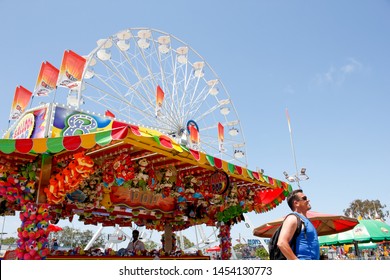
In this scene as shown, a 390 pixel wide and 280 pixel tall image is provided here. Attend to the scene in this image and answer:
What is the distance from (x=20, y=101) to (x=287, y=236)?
9.25 meters

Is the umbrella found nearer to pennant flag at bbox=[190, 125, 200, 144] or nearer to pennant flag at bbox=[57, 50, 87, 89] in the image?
pennant flag at bbox=[190, 125, 200, 144]

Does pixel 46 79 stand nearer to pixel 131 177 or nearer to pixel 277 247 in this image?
pixel 131 177

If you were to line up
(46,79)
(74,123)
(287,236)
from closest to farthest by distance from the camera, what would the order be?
(287,236), (74,123), (46,79)

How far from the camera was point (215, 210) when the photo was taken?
11.7 meters

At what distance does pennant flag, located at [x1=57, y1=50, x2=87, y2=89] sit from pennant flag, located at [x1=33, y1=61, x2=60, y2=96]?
28 cm

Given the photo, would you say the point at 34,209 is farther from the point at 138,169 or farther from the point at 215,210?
the point at 215,210

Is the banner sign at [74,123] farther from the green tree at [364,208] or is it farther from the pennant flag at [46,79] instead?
the green tree at [364,208]

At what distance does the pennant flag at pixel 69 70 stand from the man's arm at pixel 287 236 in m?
7.43

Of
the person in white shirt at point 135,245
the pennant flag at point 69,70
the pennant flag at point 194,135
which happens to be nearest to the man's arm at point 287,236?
the pennant flag at point 69,70

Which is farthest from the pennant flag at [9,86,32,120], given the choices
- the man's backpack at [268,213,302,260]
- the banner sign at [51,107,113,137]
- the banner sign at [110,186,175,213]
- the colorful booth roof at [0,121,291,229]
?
the man's backpack at [268,213,302,260]

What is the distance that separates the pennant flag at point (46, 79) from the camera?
8945mm

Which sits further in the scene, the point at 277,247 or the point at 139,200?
the point at 139,200

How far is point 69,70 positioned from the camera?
347 inches

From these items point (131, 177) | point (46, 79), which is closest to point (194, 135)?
point (131, 177)
